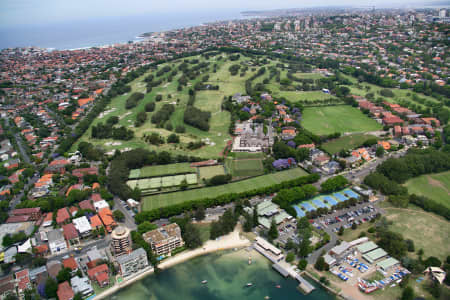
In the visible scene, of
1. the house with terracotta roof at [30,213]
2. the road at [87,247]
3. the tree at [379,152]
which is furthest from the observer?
the tree at [379,152]

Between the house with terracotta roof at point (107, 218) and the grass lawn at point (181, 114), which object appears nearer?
the house with terracotta roof at point (107, 218)

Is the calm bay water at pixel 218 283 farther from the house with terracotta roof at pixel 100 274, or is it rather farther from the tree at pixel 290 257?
the tree at pixel 290 257

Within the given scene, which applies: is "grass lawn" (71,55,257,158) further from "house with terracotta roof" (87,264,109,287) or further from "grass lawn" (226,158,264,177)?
"house with terracotta roof" (87,264,109,287)

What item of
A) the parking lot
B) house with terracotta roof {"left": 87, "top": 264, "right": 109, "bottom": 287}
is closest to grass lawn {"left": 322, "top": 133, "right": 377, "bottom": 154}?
the parking lot

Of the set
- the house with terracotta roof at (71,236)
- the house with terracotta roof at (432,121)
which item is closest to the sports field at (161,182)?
the house with terracotta roof at (71,236)

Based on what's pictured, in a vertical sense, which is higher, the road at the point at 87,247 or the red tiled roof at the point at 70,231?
the red tiled roof at the point at 70,231

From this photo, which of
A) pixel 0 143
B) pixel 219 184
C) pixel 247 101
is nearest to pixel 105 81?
pixel 0 143
